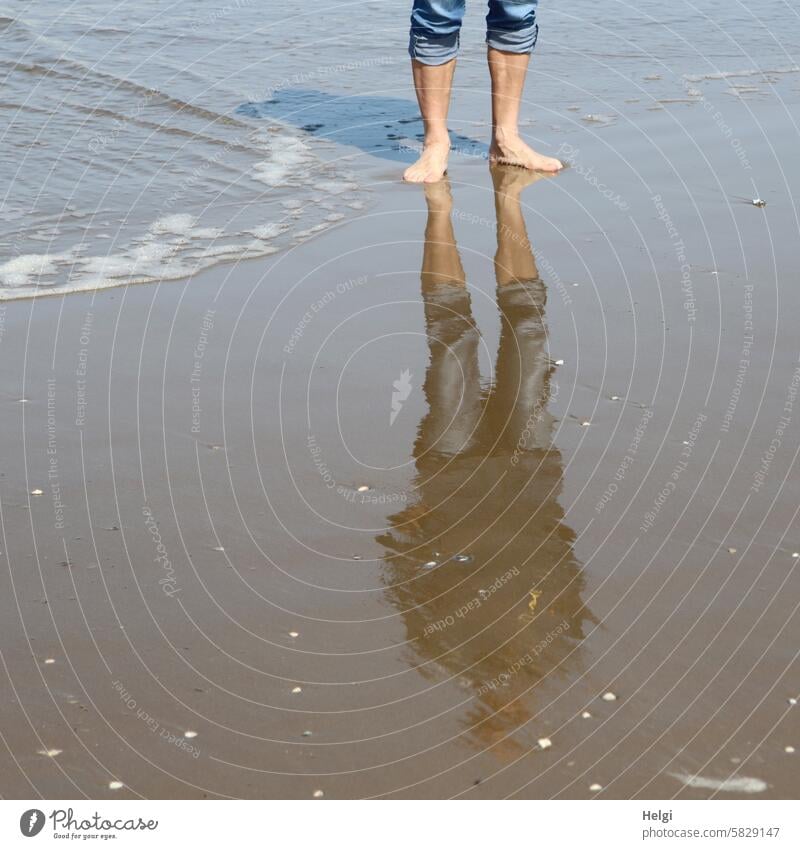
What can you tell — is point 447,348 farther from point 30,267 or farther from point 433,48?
point 433,48

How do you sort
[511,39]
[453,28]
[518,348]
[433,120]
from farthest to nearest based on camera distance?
[511,39] → [433,120] → [453,28] → [518,348]

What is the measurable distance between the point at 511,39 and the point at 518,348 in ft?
8.10

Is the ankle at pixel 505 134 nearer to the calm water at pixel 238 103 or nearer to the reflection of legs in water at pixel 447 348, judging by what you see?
the calm water at pixel 238 103

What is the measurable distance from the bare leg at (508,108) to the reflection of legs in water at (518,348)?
630 mm

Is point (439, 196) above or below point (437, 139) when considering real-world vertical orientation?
below

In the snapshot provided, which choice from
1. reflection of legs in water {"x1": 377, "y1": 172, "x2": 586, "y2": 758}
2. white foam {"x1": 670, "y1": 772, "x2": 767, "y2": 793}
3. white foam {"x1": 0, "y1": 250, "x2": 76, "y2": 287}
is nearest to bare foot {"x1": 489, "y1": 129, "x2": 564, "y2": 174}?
reflection of legs in water {"x1": 377, "y1": 172, "x2": 586, "y2": 758}

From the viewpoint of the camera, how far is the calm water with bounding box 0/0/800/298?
16.6ft

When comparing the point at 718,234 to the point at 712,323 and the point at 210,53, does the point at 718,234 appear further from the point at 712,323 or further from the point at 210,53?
the point at 210,53

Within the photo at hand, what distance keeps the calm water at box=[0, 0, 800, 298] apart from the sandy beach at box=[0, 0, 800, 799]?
486mm

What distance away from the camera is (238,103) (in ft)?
23.5

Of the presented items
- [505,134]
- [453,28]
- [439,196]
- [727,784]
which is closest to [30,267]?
[439,196]

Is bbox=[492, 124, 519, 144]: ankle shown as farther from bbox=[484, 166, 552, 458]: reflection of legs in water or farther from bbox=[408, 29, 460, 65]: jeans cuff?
bbox=[484, 166, 552, 458]: reflection of legs in water

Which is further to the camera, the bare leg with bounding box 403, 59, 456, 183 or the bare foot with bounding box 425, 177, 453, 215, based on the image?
the bare leg with bounding box 403, 59, 456, 183

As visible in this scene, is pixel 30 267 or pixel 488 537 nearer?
pixel 488 537
